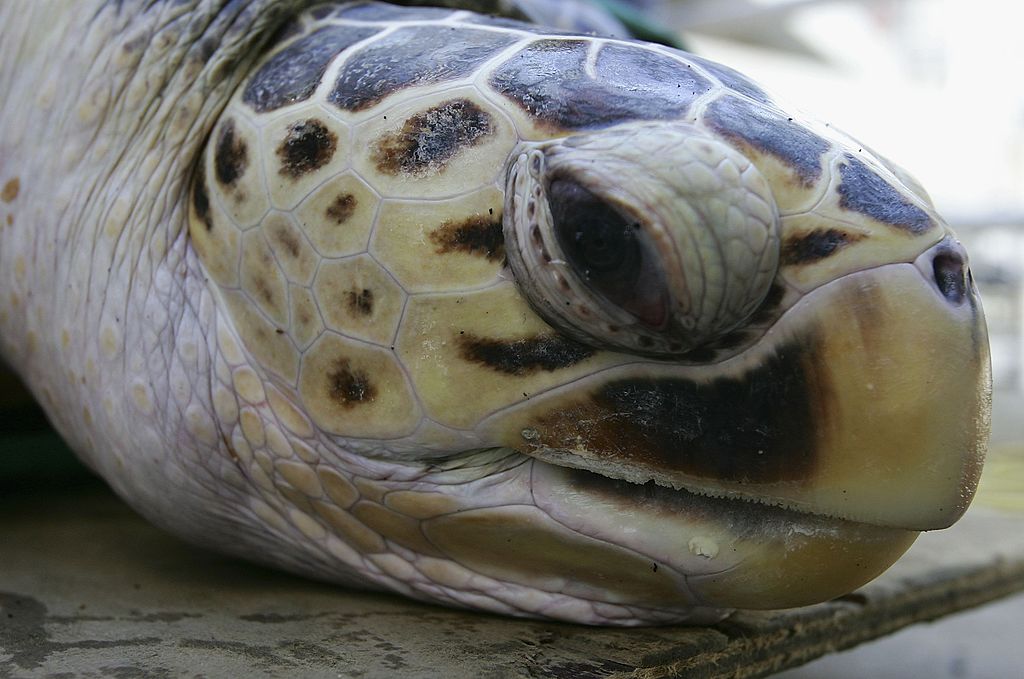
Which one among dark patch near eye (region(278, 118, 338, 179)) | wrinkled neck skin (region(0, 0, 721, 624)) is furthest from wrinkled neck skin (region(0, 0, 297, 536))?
dark patch near eye (region(278, 118, 338, 179))

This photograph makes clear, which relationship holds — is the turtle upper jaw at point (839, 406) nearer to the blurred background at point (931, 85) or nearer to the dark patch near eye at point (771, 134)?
the dark patch near eye at point (771, 134)

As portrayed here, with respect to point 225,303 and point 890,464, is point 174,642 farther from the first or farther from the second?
point 890,464

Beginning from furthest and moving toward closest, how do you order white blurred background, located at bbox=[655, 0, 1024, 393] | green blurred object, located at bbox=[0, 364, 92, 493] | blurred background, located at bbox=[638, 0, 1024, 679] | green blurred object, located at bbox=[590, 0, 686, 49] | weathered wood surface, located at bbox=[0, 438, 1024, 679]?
white blurred background, located at bbox=[655, 0, 1024, 393] < blurred background, located at bbox=[638, 0, 1024, 679] < green blurred object, located at bbox=[590, 0, 686, 49] < green blurred object, located at bbox=[0, 364, 92, 493] < weathered wood surface, located at bbox=[0, 438, 1024, 679]

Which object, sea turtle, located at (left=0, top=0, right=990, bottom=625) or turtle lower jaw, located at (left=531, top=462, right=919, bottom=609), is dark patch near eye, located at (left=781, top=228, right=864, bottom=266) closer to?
sea turtle, located at (left=0, top=0, right=990, bottom=625)

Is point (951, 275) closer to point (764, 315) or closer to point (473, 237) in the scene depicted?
point (764, 315)

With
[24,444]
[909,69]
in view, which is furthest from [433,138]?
[909,69]

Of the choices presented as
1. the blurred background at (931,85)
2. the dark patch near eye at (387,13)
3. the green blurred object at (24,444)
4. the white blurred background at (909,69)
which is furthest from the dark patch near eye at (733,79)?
the white blurred background at (909,69)
